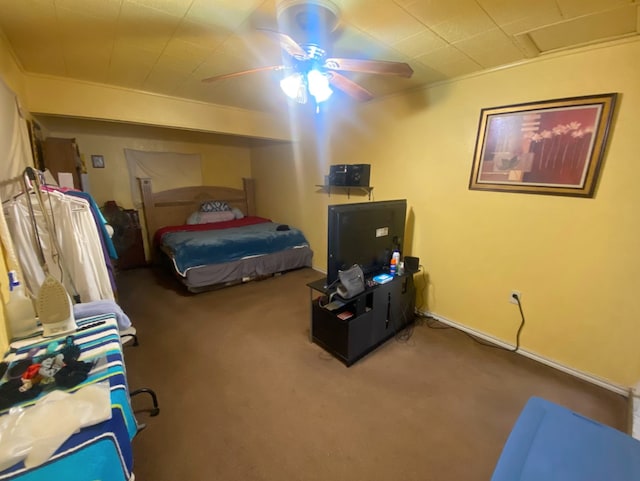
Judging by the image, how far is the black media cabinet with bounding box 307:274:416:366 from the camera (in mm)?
2170

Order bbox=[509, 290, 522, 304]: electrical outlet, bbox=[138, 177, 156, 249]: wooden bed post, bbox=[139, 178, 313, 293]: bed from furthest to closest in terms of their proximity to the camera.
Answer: bbox=[138, 177, 156, 249]: wooden bed post → bbox=[139, 178, 313, 293]: bed → bbox=[509, 290, 522, 304]: electrical outlet

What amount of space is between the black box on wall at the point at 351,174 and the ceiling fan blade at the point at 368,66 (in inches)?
64.8

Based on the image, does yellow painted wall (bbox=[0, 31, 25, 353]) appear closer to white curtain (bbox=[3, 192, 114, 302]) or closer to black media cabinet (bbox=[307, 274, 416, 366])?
white curtain (bbox=[3, 192, 114, 302])

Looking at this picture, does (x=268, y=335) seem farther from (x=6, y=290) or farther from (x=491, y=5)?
(x=491, y=5)

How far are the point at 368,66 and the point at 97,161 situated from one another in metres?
4.42

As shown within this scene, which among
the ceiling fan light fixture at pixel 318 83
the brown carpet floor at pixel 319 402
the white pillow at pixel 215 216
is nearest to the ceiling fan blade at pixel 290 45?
the ceiling fan light fixture at pixel 318 83

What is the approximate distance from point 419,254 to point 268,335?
1816mm

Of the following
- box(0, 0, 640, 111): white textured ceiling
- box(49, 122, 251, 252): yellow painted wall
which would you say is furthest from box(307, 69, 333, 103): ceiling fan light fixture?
box(49, 122, 251, 252): yellow painted wall

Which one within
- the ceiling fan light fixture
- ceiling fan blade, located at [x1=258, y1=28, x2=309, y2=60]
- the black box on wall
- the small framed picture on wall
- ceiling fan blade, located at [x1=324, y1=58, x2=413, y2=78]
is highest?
ceiling fan blade, located at [x1=258, y1=28, x2=309, y2=60]

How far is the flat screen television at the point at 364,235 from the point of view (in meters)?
2.12

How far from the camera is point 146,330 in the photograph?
2646 millimetres

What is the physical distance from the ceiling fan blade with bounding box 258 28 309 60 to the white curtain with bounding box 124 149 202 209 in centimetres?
389

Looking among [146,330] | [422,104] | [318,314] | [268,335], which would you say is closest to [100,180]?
[146,330]

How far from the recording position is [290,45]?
148 cm
